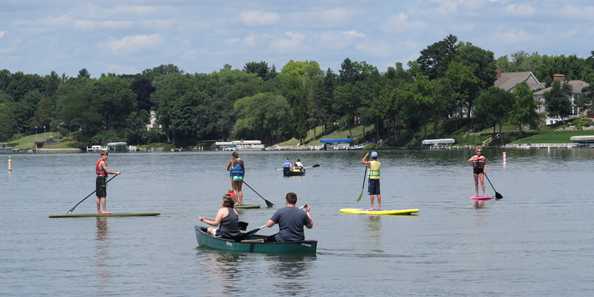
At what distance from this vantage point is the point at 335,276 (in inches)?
1053

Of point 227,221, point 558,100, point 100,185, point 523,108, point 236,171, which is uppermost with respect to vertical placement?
point 558,100

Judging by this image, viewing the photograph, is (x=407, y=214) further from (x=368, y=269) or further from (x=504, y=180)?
(x=504, y=180)

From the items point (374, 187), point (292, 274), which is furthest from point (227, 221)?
point (374, 187)

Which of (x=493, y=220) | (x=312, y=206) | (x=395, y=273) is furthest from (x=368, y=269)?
(x=312, y=206)

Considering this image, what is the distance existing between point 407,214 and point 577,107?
158 m

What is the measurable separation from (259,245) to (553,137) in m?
147

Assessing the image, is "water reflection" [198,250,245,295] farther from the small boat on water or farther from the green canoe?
the small boat on water

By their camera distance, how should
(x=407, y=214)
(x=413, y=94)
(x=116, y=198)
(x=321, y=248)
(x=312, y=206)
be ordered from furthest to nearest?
1. (x=413, y=94)
2. (x=116, y=198)
3. (x=312, y=206)
4. (x=407, y=214)
5. (x=321, y=248)

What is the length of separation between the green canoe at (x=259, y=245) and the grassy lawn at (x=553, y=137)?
14125cm

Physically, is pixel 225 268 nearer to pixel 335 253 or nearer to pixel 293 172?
pixel 335 253

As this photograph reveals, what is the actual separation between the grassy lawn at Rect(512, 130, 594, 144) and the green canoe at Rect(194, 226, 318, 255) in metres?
141

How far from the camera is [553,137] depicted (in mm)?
171500

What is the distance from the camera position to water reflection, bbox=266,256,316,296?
2486 centimetres

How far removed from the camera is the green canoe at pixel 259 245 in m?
29.2
